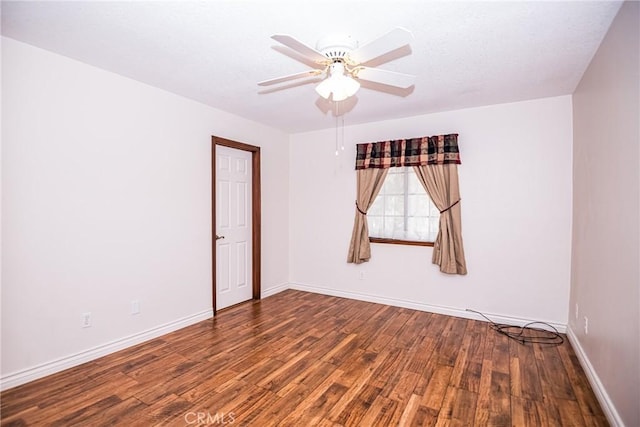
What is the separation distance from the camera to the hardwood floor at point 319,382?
1982mm

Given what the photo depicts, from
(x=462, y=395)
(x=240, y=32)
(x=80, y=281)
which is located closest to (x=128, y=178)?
(x=80, y=281)

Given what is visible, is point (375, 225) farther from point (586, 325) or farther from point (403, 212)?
point (586, 325)

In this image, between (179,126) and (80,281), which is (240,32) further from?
(80,281)

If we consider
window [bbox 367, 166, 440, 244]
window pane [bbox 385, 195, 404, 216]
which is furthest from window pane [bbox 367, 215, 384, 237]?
window pane [bbox 385, 195, 404, 216]

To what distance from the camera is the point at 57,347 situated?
247cm

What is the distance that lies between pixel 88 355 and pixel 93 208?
124 centimetres

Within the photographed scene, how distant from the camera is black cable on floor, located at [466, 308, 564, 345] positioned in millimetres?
3102

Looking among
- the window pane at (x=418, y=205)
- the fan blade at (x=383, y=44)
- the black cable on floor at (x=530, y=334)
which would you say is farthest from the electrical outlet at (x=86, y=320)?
the black cable on floor at (x=530, y=334)

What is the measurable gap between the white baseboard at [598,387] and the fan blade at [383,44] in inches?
95.3

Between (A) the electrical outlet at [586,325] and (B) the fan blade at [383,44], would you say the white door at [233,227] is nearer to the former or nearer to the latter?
(B) the fan blade at [383,44]

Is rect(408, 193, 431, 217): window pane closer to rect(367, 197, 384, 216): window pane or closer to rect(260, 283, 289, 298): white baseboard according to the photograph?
rect(367, 197, 384, 216): window pane

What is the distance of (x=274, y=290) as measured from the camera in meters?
4.78

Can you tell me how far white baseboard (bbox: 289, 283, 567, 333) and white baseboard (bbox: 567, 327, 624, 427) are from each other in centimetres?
56

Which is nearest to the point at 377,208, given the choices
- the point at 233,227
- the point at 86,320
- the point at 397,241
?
the point at 397,241
